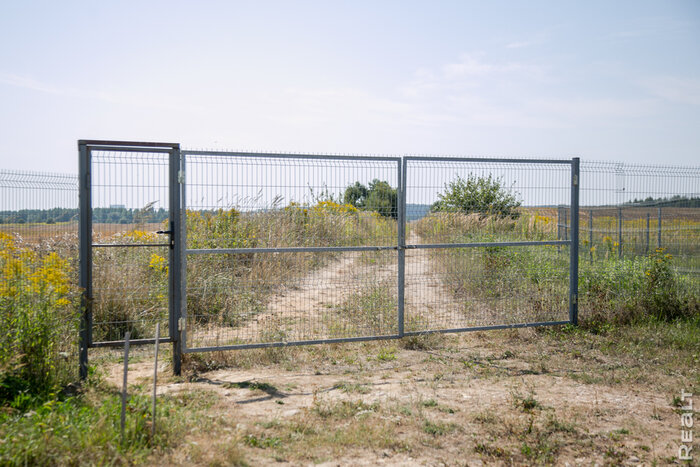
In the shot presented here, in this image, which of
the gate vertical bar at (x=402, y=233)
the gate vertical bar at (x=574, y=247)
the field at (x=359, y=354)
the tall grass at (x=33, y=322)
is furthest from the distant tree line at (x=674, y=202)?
the tall grass at (x=33, y=322)

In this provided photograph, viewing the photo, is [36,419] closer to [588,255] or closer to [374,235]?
[374,235]

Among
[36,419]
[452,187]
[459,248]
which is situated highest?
[452,187]

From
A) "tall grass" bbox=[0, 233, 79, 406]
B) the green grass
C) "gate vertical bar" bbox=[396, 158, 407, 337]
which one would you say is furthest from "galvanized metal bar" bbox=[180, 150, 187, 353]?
"gate vertical bar" bbox=[396, 158, 407, 337]

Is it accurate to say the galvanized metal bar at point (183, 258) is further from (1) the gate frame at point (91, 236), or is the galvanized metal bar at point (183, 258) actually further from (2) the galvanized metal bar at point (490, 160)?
(2) the galvanized metal bar at point (490, 160)

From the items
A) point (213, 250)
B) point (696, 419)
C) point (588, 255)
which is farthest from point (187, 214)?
point (588, 255)

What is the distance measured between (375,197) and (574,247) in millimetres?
3268

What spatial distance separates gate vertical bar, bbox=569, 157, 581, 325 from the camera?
703 cm

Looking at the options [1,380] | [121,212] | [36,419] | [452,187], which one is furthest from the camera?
[452,187]

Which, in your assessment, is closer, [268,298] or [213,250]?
[213,250]

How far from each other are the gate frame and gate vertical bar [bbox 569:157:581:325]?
18.0 feet

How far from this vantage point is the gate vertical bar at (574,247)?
23.1ft

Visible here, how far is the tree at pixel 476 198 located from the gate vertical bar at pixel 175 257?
3.19 m

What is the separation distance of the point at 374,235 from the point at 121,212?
2961 millimetres

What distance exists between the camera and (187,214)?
216 inches
